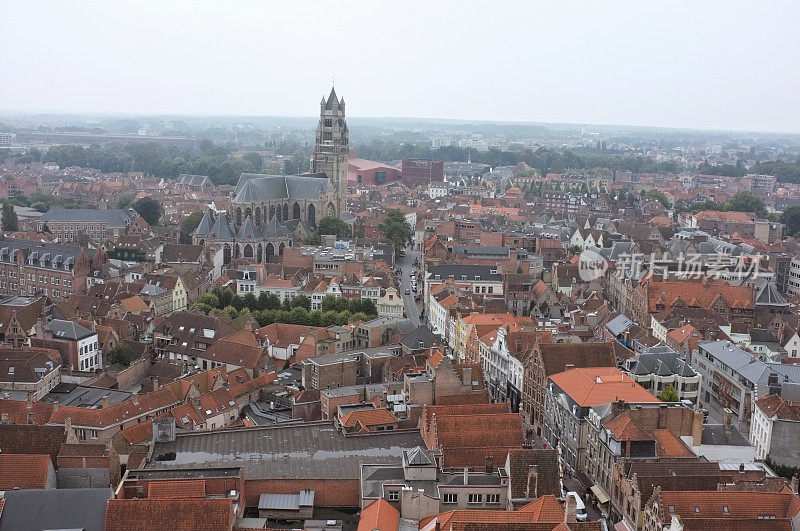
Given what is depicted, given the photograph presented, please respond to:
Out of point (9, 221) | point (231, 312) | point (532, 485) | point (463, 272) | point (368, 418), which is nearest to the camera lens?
point (532, 485)

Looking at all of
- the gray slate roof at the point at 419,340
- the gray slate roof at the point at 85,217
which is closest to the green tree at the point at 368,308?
the gray slate roof at the point at 419,340

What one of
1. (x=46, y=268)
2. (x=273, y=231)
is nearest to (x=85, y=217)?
(x=273, y=231)

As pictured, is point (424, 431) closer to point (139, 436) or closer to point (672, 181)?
point (139, 436)

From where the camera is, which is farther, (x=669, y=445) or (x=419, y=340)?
(x=419, y=340)

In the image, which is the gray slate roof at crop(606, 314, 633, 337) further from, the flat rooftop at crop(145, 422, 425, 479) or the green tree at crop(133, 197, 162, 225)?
the green tree at crop(133, 197, 162, 225)

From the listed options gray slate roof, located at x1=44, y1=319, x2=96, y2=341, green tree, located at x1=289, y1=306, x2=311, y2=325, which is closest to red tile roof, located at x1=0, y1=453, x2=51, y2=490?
gray slate roof, located at x1=44, y1=319, x2=96, y2=341

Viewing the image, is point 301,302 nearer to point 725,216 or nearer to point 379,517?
point 379,517

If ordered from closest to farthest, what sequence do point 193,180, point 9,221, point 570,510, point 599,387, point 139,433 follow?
1. point 570,510
2. point 139,433
3. point 599,387
4. point 9,221
5. point 193,180
